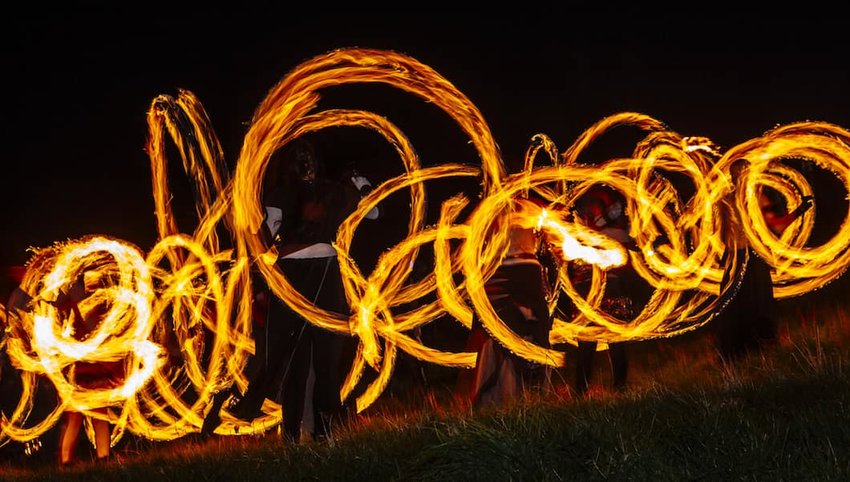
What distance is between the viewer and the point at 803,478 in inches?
241

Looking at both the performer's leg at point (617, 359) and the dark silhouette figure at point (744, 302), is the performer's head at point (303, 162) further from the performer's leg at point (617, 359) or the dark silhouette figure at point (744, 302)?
the dark silhouette figure at point (744, 302)

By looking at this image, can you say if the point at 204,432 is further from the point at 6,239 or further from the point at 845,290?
the point at 6,239

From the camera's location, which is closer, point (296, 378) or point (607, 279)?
point (296, 378)

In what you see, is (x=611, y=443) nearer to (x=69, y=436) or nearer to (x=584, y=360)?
(x=584, y=360)

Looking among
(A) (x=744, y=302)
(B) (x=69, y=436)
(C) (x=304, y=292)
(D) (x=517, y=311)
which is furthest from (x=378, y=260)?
(A) (x=744, y=302)

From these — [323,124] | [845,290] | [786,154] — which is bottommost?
[845,290]

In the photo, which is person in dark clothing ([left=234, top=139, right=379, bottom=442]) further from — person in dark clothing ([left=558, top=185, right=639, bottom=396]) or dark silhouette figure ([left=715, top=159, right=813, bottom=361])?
dark silhouette figure ([left=715, top=159, right=813, bottom=361])

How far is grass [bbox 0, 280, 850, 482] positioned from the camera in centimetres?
650

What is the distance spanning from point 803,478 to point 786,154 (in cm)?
669

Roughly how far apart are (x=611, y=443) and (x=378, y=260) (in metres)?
5.88

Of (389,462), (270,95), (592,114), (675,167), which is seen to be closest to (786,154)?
(675,167)

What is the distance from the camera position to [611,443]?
686cm

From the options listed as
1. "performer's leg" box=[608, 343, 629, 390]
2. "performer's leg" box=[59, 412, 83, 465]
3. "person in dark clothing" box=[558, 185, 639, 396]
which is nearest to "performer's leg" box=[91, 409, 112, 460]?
"performer's leg" box=[59, 412, 83, 465]

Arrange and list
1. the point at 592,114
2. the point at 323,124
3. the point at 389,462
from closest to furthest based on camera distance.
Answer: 1. the point at 389,462
2. the point at 323,124
3. the point at 592,114
